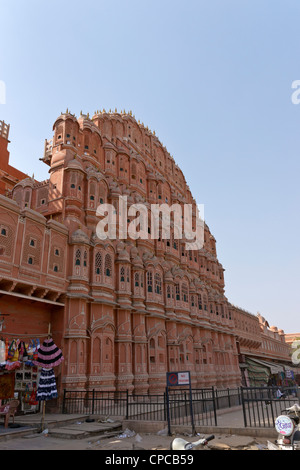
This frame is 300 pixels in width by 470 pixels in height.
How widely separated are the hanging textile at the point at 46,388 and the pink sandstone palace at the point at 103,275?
13.2 ft

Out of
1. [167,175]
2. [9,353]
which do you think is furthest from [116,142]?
[9,353]

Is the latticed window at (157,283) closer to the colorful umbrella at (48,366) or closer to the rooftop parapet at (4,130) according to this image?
the colorful umbrella at (48,366)

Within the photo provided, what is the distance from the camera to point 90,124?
3027 centimetres

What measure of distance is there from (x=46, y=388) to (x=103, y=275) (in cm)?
951

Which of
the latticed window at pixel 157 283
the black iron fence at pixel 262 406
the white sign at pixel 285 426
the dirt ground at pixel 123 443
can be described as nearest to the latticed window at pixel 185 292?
the latticed window at pixel 157 283

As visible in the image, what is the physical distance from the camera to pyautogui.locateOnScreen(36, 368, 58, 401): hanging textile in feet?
46.5

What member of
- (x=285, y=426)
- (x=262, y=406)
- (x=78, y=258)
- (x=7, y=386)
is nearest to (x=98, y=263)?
(x=78, y=258)

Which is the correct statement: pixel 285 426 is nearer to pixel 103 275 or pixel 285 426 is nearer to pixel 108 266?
pixel 103 275

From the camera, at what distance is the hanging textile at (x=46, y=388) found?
1418 centimetres

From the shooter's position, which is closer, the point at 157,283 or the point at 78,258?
the point at 78,258

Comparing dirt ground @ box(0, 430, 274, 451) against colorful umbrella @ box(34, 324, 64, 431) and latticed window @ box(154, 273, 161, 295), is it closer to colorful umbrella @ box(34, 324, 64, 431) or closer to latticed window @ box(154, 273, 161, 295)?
colorful umbrella @ box(34, 324, 64, 431)

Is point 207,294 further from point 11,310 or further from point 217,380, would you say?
point 11,310

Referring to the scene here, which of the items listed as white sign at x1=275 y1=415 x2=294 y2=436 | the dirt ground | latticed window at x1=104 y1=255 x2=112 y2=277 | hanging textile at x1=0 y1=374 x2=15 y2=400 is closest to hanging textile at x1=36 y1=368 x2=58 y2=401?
the dirt ground

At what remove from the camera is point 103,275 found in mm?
23062
